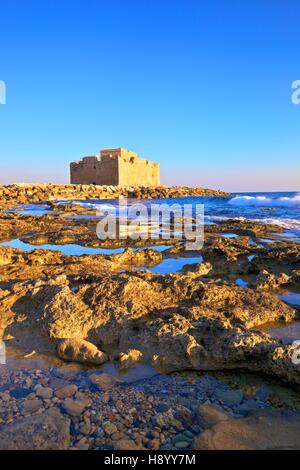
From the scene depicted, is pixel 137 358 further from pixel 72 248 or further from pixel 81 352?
pixel 72 248

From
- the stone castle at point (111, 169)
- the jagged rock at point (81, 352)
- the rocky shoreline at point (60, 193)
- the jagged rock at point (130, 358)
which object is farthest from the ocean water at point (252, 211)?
the stone castle at point (111, 169)

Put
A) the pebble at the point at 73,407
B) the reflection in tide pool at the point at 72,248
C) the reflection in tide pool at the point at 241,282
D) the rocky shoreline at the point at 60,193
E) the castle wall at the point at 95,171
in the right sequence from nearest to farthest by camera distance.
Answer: the pebble at the point at 73,407, the reflection in tide pool at the point at 241,282, the reflection in tide pool at the point at 72,248, the rocky shoreline at the point at 60,193, the castle wall at the point at 95,171

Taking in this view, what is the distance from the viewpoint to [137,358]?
2.51m

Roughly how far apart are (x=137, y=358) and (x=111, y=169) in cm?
4317

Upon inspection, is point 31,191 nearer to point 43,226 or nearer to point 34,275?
point 43,226

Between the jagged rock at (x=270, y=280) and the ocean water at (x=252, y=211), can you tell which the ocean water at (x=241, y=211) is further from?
the jagged rock at (x=270, y=280)

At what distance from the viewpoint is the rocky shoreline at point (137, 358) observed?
1.80 metres

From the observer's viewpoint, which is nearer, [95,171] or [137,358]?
[137,358]

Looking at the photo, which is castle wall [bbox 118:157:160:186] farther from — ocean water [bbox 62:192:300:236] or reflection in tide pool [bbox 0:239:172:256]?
reflection in tide pool [bbox 0:239:172:256]

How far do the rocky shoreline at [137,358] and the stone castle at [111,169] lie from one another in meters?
40.7

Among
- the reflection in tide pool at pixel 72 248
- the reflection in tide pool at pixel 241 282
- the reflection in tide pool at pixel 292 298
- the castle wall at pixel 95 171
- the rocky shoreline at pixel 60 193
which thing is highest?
the castle wall at pixel 95 171

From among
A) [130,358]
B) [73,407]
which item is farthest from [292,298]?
[73,407]

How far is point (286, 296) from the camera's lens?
396 centimetres

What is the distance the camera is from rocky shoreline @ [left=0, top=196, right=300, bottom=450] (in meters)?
1.80
